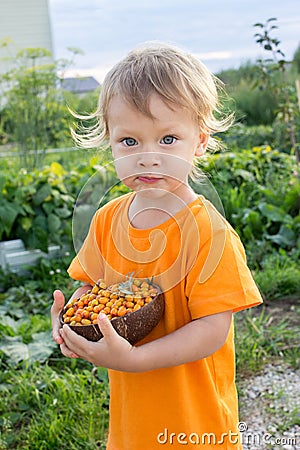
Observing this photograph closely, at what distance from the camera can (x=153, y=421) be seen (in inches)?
55.6

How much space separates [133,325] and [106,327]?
71 mm

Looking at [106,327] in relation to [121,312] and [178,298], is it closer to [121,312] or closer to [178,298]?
[121,312]

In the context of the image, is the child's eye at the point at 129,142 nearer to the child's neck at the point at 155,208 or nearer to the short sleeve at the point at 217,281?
the child's neck at the point at 155,208

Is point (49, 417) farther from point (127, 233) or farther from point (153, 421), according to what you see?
point (127, 233)

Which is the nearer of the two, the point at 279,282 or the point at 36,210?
the point at 279,282

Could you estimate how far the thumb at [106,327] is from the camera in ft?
3.90

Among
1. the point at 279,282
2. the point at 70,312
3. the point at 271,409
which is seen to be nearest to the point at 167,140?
the point at 70,312

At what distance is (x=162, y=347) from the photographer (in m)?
1.27

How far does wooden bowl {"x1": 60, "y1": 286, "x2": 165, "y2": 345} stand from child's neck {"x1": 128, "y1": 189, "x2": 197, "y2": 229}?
171 mm

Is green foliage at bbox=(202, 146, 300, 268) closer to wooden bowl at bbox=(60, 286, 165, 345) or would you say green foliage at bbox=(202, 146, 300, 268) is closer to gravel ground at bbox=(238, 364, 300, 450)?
gravel ground at bbox=(238, 364, 300, 450)

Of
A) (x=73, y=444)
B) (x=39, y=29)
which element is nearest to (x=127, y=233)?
(x=73, y=444)

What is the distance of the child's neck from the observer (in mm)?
1329

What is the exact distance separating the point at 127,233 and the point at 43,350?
5.84 feet

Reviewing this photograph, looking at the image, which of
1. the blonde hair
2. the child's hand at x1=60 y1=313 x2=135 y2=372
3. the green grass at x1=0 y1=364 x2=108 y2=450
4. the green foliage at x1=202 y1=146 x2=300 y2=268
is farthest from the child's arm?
the green foliage at x1=202 y1=146 x2=300 y2=268
